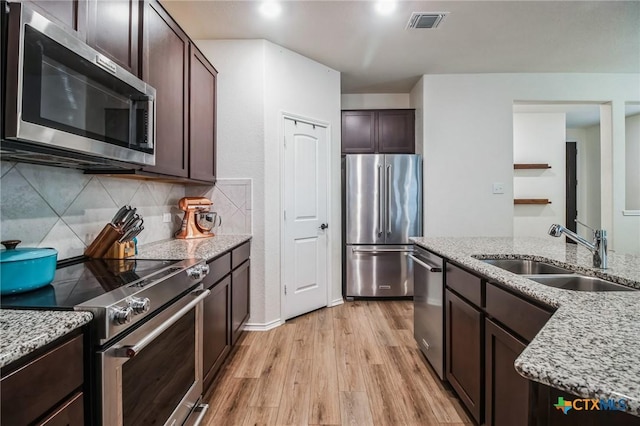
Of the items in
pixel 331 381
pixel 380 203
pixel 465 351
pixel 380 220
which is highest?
pixel 380 203

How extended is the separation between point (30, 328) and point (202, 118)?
208 centimetres

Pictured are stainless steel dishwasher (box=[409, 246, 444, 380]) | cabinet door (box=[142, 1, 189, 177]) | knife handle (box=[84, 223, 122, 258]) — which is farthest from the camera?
stainless steel dishwasher (box=[409, 246, 444, 380])

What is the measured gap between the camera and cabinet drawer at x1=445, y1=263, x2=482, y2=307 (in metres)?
1.49

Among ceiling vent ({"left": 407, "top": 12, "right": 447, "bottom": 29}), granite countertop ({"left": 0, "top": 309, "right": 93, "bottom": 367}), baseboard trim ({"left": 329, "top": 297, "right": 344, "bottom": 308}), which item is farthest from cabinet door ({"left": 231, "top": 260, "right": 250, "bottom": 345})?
ceiling vent ({"left": 407, "top": 12, "right": 447, "bottom": 29})

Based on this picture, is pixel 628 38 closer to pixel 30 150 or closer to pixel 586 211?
pixel 586 211

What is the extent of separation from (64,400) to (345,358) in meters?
1.87

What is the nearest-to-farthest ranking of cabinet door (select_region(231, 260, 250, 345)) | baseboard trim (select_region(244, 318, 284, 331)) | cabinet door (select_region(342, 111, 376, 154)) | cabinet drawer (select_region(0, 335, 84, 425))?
cabinet drawer (select_region(0, 335, 84, 425)) → cabinet door (select_region(231, 260, 250, 345)) → baseboard trim (select_region(244, 318, 284, 331)) → cabinet door (select_region(342, 111, 376, 154))

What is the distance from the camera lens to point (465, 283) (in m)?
1.62

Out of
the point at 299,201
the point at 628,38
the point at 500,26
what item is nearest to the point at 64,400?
the point at 299,201

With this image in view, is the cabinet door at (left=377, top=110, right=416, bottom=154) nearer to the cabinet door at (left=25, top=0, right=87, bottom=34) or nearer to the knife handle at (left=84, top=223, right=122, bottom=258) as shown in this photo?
the knife handle at (left=84, top=223, right=122, bottom=258)

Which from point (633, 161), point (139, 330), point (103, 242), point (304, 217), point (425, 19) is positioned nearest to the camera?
point (139, 330)

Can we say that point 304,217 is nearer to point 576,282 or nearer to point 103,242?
point 103,242

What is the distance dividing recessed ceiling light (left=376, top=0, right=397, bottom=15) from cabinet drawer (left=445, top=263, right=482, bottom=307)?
2010 mm

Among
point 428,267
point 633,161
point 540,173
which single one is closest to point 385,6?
point 428,267
